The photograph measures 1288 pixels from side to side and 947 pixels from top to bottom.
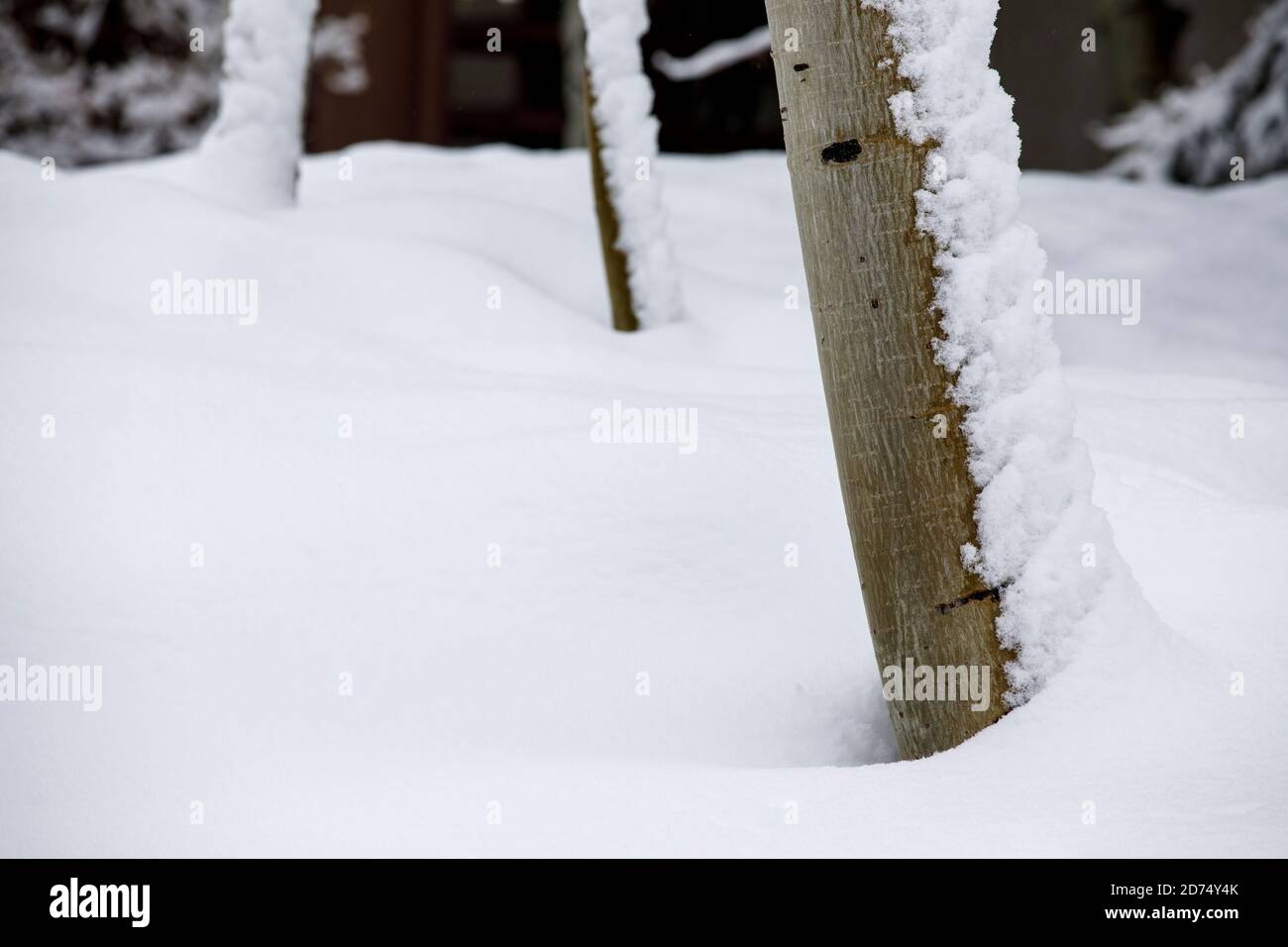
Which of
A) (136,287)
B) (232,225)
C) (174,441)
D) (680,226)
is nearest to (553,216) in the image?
(680,226)

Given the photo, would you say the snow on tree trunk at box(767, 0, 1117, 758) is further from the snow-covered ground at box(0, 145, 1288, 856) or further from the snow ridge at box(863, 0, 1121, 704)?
the snow-covered ground at box(0, 145, 1288, 856)

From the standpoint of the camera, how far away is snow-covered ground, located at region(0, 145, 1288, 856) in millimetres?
1833

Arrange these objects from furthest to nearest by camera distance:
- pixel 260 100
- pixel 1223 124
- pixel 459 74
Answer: pixel 459 74 → pixel 1223 124 → pixel 260 100

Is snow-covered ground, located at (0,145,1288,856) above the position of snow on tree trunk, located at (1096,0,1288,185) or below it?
above

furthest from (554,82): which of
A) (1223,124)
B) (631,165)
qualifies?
(631,165)

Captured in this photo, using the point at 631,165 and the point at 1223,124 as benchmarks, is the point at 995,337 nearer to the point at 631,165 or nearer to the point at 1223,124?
the point at 631,165

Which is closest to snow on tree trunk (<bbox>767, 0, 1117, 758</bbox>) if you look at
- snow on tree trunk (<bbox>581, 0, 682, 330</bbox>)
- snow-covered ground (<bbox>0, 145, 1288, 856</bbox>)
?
snow-covered ground (<bbox>0, 145, 1288, 856</bbox>)

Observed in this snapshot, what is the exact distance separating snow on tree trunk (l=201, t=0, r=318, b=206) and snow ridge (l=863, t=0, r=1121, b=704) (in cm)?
404

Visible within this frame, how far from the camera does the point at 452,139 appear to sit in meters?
14.5

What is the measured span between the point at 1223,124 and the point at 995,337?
8.38 m

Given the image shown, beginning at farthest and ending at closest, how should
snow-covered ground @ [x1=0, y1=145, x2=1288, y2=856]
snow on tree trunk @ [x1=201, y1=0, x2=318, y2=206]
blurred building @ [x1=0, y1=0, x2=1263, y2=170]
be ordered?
1. blurred building @ [x1=0, y1=0, x2=1263, y2=170]
2. snow on tree trunk @ [x1=201, y1=0, x2=318, y2=206]
3. snow-covered ground @ [x1=0, y1=145, x2=1288, y2=856]

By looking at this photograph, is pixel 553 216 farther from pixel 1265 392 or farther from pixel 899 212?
pixel 899 212

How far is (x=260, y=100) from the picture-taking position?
5.23 meters

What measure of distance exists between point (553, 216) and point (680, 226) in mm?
1032
